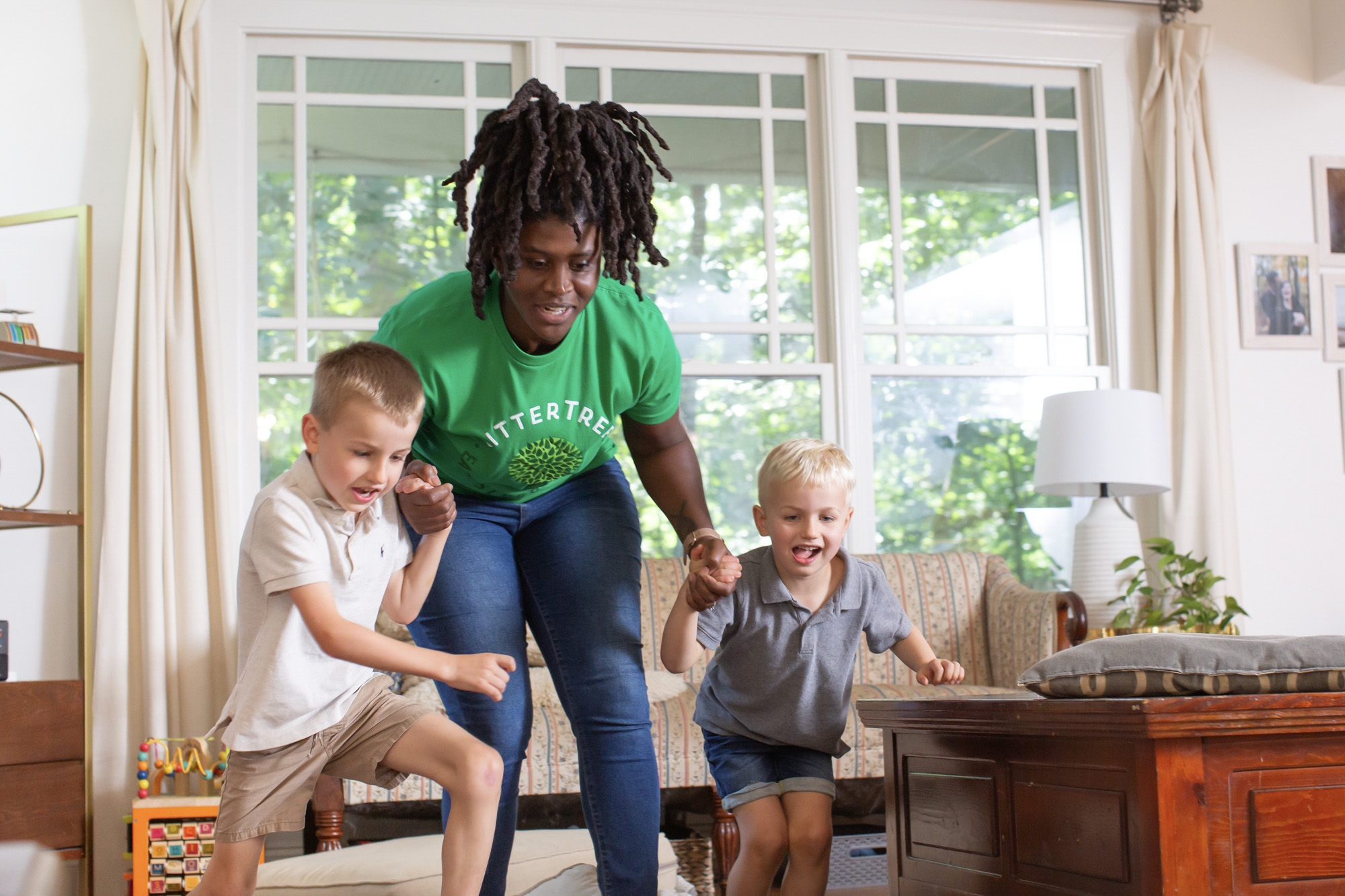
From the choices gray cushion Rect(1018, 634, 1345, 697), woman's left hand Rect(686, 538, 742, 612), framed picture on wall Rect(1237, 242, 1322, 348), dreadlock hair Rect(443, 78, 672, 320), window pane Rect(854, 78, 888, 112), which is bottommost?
gray cushion Rect(1018, 634, 1345, 697)

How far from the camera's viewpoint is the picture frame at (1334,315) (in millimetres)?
4270

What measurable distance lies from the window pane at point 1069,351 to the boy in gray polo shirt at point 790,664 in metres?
2.51

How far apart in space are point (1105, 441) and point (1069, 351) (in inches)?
27.6

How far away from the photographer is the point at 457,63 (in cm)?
389

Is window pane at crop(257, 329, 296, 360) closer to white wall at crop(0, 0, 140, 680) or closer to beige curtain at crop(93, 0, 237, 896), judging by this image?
beige curtain at crop(93, 0, 237, 896)

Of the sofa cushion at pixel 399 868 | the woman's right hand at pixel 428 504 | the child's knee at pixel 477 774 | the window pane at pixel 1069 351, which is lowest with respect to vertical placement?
the sofa cushion at pixel 399 868

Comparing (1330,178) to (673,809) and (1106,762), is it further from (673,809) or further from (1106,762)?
(1106,762)

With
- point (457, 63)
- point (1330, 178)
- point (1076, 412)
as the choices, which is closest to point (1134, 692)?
point (1076, 412)

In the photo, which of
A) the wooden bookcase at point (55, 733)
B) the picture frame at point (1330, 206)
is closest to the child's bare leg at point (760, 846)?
the wooden bookcase at point (55, 733)

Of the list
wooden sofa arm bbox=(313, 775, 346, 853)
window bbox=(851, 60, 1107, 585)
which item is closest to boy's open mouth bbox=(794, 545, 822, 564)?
wooden sofa arm bbox=(313, 775, 346, 853)

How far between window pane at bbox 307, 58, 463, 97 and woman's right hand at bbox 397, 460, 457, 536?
8.59ft

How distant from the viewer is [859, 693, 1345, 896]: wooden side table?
1.21 m

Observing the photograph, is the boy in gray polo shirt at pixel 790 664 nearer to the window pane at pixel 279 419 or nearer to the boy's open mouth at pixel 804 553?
the boy's open mouth at pixel 804 553

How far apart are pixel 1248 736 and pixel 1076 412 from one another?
2505 mm
